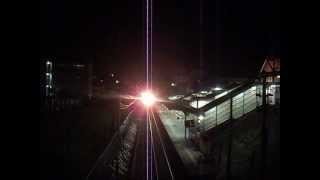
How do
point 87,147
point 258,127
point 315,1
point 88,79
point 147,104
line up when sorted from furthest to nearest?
point 147,104 < point 88,79 < point 87,147 < point 258,127 < point 315,1

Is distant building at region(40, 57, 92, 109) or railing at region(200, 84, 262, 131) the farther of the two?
distant building at region(40, 57, 92, 109)

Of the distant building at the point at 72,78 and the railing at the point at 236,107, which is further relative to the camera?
the distant building at the point at 72,78

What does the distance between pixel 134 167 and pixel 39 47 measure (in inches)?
378

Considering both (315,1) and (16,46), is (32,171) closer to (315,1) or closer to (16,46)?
(16,46)

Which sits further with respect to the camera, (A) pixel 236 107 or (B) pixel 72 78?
(B) pixel 72 78

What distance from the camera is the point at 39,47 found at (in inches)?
89.7

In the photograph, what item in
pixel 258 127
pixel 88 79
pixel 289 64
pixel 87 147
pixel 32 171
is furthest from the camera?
pixel 88 79

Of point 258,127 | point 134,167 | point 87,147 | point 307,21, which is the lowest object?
point 134,167

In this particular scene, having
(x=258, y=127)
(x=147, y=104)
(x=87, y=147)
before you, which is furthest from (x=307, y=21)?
(x=147, y=104)

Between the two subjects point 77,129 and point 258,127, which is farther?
point 77,129

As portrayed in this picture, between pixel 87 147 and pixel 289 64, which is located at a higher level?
pixel 289 64

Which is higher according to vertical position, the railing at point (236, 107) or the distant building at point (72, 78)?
the distant building at point (72, 78)

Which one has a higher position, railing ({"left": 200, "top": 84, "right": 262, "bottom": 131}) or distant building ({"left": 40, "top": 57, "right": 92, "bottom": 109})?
distant building ({"left": 40, "top": 57, "right": 92, "bottom": 109})

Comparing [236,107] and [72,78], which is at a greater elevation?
[72,78]
